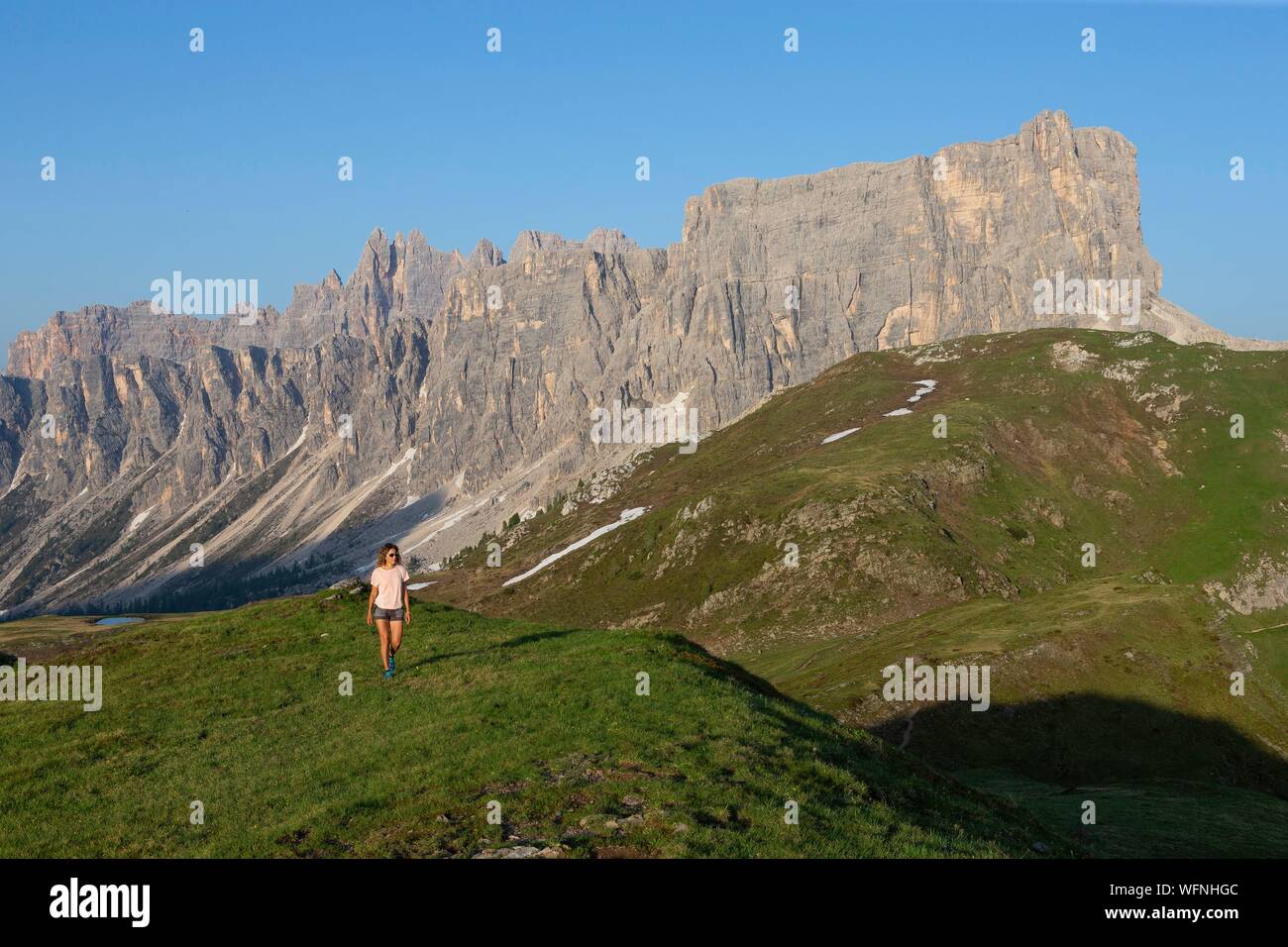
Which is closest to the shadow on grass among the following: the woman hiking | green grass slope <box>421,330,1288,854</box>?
green grass slope <box>421,330,1288,854</box>

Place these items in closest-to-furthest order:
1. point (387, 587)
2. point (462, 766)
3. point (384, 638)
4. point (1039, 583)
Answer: point (462, 766) → point (384, 638) → point (387, 587) → point (1039, 583)

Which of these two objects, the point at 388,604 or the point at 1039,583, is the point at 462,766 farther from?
the point at 1039,583

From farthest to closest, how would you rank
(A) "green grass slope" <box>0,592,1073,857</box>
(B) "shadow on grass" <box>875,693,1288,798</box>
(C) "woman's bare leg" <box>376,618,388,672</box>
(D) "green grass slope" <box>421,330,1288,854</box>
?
1. (D) "green grass slope" <box>421,330,1288,854</box>
2. (B) "shadow on grass" <box>875,693,1288,798</box>
3. (C) "woman's bare leg" <box>376,618,388,672</box>
4. (A) "green grass slope" <box>0,592,1073,857</box>

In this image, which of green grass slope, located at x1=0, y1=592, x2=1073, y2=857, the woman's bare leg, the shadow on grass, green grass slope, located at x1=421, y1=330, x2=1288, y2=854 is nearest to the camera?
green grass slope, located at x1=0, y1=592, x2=1073, y2=857

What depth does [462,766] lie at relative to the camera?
78.8ft

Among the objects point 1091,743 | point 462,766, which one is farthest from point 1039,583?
point 462,766

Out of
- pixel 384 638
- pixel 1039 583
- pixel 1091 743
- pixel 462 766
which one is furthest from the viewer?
pixel 1039 583

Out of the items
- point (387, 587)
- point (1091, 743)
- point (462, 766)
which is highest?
point (387, 587)

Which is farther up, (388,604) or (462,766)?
(388,604)

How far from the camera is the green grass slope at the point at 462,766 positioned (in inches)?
803

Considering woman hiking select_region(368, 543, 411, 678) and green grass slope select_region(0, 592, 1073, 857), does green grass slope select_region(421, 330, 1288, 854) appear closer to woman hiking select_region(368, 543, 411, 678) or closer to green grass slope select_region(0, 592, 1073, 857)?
green grass slope select_region(0, 592, 1073, 857)

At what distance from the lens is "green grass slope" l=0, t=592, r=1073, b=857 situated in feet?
66.9

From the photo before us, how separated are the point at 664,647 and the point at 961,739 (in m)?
41.9

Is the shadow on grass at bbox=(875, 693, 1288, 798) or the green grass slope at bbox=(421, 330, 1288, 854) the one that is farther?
the green grass slope at bbox=(421, 330, 1288, 854)
